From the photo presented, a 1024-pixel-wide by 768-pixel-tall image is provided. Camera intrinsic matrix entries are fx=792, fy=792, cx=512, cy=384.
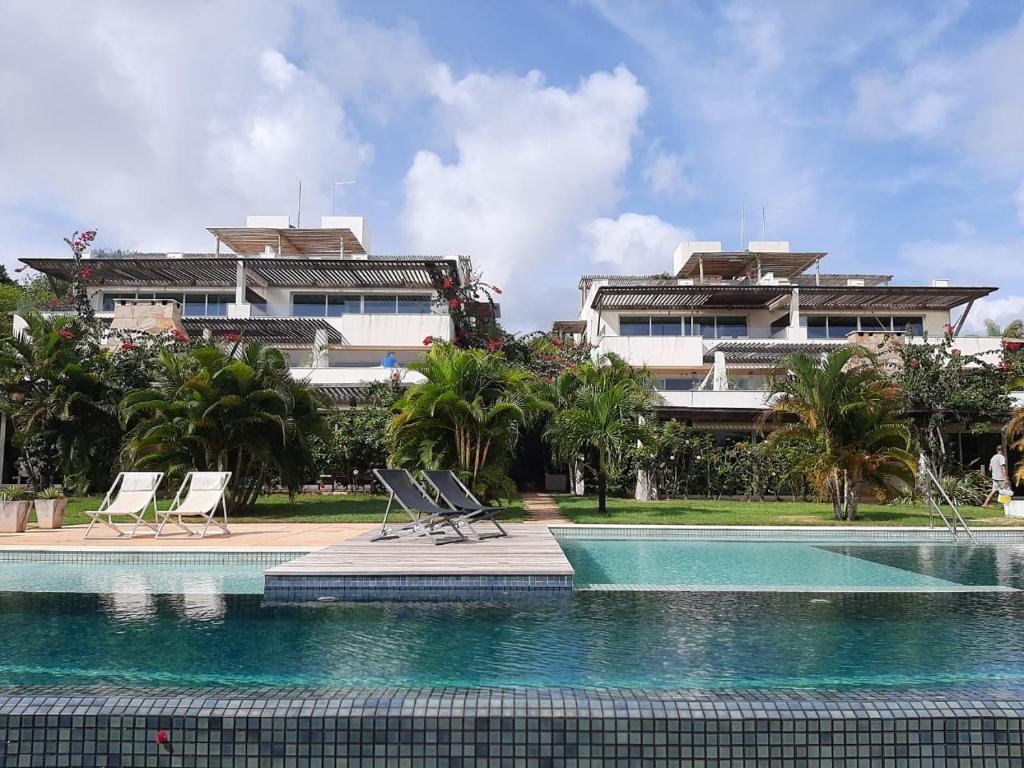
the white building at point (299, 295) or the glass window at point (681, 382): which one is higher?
the white building at point (299, 295)

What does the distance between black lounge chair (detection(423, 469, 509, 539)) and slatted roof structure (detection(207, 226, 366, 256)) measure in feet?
114

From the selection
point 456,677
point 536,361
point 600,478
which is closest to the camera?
point 456,677

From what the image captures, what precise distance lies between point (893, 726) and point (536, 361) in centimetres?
2620

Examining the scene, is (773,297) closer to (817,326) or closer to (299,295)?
(817,326)

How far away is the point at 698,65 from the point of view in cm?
1579

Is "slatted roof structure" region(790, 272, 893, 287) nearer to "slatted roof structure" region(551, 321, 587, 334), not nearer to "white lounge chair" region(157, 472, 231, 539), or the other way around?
"slatted roof structure" region(551, 321, 587, 334)

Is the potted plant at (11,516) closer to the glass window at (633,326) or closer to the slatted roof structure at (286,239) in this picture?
the glass window at (633,326)

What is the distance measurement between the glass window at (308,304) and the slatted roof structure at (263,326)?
195 centimetres

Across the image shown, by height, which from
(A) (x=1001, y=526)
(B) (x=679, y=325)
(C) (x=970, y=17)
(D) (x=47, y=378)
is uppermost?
(C) (x=970, y=17)

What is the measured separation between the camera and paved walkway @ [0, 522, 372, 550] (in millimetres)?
9820

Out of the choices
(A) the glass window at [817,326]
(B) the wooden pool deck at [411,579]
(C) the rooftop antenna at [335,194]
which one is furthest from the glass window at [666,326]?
(B) the wooden pool deck at [411,579]

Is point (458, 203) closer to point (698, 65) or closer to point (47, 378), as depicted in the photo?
point (698, 65)

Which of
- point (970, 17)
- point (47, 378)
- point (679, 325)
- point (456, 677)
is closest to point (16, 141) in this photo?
point (47, 378)

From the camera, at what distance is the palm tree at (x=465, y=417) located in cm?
1438
